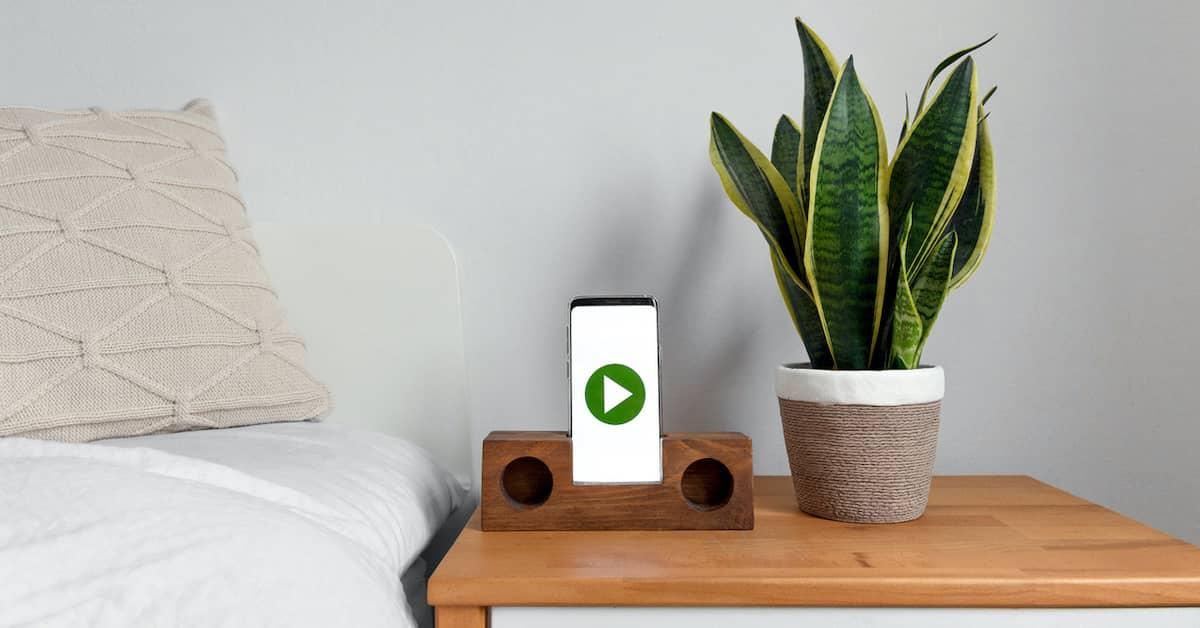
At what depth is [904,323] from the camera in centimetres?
83

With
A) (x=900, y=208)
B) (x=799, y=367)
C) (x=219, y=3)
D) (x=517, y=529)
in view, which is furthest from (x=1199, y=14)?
(x=219, y=3)

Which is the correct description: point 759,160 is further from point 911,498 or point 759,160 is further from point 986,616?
point 986,616

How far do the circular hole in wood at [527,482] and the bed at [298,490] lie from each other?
0.09 m

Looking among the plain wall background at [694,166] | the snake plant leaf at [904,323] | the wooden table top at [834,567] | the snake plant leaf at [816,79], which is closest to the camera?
the wooden table top at [834,567]

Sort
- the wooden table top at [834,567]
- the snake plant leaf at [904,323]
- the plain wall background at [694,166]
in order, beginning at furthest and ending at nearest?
1. the plain wall background at [694,166]
2. the snake plant leaf at [904,323]
3. the wooden table top at [834,567]

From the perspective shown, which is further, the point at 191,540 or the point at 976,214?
the point at 976,214

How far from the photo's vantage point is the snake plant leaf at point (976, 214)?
0.90m

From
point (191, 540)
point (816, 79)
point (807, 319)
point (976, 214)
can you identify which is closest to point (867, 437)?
point (807, 319)

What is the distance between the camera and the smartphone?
856 mm

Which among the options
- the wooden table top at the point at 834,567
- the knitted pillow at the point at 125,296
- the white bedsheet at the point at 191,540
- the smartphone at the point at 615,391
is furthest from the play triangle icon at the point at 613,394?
the knitted pillow at the point at 125,296

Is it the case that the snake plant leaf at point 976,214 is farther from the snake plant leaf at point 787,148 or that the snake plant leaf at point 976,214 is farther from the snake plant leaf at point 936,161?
the snake plant leaf at point 787,148

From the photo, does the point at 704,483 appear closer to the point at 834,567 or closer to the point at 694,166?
the point at 834,567

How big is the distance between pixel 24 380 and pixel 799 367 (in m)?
0.74

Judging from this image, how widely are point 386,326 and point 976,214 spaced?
73cm
